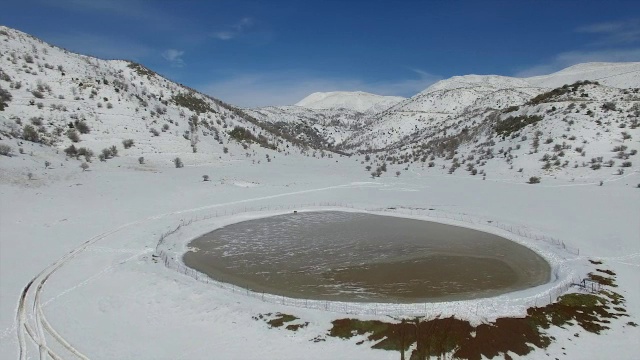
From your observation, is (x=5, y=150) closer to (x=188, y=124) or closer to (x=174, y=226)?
(x=174, y=226)

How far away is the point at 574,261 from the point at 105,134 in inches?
1762

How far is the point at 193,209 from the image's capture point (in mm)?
30719

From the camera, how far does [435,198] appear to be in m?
35.8

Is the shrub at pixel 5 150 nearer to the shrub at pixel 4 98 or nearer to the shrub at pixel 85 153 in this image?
the shrub at pixel 85 153

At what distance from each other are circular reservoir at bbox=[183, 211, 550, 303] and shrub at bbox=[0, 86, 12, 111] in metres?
30.8

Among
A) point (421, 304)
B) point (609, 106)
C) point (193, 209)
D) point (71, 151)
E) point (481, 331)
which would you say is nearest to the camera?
point (481, 331)

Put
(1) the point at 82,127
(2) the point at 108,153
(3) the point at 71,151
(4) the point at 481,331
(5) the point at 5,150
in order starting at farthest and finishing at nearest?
(1) the point at 82,127
(2) the point at 108,153
(3) the point at 71,151
(5) the point at 5,150
(4) the point at 481,331

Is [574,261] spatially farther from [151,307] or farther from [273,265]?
[151,307]

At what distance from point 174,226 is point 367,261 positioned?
43.8 ft

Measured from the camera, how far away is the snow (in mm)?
13375

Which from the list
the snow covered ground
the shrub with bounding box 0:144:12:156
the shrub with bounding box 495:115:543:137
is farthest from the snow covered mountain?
the snow covered ground

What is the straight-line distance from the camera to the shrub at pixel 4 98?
40731 mm

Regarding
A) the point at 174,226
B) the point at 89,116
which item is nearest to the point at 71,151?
the point at 89,116

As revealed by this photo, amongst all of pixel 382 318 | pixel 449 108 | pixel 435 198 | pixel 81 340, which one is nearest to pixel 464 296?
pixel 382 318
